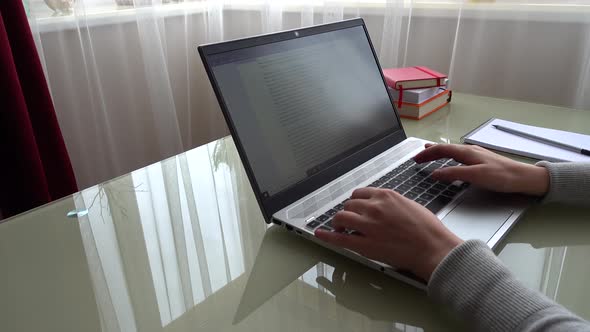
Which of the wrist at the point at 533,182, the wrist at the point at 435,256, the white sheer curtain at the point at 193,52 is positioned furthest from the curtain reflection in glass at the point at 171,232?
the white sheer curtain at the point at 193,52

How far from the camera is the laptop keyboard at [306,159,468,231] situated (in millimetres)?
584

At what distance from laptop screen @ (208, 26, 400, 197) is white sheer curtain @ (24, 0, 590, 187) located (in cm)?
86

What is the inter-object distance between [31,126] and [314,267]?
3.87 feet

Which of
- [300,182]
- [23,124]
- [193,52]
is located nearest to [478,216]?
[300,182]

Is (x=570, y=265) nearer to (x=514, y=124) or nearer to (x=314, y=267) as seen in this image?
(x=314, y=267)

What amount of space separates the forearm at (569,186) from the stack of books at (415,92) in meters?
0.44

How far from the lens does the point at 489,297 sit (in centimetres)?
42

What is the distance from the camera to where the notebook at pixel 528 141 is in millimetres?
803

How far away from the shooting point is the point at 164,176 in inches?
30.6

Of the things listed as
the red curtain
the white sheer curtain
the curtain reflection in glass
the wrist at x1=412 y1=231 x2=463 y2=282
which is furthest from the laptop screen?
the red curtain

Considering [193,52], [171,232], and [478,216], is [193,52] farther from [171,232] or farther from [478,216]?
[478,216]

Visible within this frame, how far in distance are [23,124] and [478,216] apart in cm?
127

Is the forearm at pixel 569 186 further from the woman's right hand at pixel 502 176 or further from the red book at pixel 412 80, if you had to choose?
the red book at pixel 412 80

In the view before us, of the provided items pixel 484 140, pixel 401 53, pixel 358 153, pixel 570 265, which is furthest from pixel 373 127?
pixel 401 53
